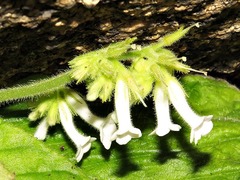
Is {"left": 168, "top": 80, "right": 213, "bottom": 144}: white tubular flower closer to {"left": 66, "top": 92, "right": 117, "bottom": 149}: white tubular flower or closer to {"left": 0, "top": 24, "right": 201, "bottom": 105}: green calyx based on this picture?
{"left": 0, "top": 24, "right": 201, "bottom": 105}: green calyx

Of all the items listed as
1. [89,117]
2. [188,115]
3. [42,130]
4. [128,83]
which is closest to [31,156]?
[42,130]

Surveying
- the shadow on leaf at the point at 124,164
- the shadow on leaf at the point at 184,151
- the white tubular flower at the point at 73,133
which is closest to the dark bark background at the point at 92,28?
the white tubular flower at the point at 73,133

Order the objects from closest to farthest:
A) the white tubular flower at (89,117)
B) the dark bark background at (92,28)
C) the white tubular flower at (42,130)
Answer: the dark bark background at (92,28) → the white tubular flower at (89,117) → the white tubular flower at (42,130)

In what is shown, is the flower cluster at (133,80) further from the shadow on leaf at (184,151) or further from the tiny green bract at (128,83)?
the shadow on leaf at (184,151)

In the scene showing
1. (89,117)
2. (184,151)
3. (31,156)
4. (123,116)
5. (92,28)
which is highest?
(92,28)

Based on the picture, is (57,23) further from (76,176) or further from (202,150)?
(202,150)

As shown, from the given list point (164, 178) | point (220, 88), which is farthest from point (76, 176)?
point (220, 88)

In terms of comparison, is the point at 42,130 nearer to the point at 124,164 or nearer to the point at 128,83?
the point at 124,164
